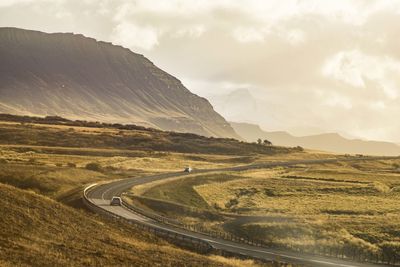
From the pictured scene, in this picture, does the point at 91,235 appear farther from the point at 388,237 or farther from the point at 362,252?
the point at 388,237

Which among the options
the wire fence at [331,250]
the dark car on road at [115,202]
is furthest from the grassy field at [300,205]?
the dark car on road at [115,202]

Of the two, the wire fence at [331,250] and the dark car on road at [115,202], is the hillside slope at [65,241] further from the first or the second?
the dark car on road at [115,202]

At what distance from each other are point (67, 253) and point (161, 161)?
118m

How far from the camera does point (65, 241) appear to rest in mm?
36969

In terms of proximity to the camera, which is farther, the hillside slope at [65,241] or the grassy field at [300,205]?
the grassy field at [300,205]

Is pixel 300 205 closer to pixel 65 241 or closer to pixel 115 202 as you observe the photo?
pixel 115 202

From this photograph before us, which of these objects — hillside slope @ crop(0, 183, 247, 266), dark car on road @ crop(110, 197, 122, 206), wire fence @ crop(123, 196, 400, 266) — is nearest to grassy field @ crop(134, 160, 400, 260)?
wire fence @ crop(123, 196, 400, 266)

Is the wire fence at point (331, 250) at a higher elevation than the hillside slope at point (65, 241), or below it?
below

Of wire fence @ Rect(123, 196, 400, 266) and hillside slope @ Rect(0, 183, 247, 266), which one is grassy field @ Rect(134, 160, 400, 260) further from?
hillside slope @ Rect(0, 183, 247, 266)

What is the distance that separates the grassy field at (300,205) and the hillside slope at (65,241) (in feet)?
62.0

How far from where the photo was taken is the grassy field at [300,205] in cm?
5847

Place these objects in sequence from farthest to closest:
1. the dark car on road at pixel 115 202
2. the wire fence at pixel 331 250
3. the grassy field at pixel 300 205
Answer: the dark car on road at pixel 115 202, the grassy field at pixel 300 205, the wire fence at pixel 331 250

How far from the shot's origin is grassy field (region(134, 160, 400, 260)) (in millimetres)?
58469

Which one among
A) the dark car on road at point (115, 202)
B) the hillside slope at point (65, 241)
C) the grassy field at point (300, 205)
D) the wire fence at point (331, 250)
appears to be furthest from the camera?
the dark car on road at point (115, 202)
